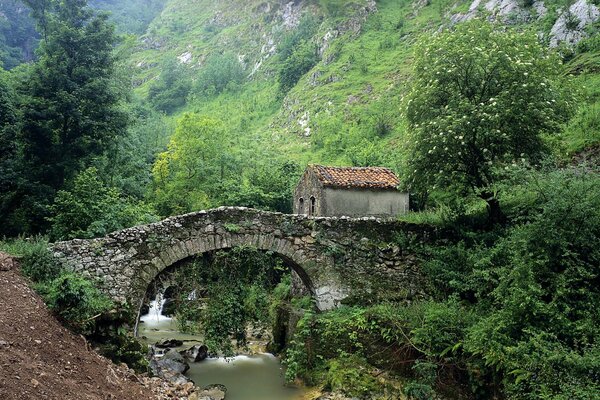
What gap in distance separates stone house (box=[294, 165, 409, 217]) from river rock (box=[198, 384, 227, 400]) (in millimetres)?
7361

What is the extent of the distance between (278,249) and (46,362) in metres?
6.17

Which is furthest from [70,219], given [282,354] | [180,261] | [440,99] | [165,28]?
[165,28]

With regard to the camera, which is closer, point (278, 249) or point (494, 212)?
point (494, 212)

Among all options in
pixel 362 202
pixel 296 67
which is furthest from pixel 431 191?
pixel 296 67

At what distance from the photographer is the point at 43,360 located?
24.3 ft

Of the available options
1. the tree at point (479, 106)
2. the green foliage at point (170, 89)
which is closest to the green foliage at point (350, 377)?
the tree at point (479, 106)

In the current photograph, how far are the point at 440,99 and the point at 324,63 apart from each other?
36305 millimetres

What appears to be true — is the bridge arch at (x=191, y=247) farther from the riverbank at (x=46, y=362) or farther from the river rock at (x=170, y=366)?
the river rock at (x=170, y=366)

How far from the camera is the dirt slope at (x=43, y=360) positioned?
6348 millimetres

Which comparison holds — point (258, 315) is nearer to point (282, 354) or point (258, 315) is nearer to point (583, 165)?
point (282, 354)

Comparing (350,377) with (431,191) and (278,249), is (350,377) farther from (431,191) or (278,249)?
(431,191)

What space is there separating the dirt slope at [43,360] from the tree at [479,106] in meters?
8.30

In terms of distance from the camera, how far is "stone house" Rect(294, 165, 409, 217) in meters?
17.1

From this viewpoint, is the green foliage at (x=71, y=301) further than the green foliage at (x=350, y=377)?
No
